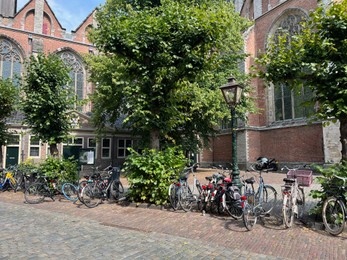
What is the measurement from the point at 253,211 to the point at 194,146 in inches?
511

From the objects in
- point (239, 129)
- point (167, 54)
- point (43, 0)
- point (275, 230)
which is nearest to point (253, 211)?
point (275, 230)

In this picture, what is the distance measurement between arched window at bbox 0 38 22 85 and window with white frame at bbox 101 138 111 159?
11908 millimetres

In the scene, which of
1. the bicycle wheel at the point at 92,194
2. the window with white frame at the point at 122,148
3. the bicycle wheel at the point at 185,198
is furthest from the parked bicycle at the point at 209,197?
the window with white frame at the point at 122,148

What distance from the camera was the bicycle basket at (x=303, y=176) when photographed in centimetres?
652

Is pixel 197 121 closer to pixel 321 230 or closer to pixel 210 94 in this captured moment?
pixel 210 94

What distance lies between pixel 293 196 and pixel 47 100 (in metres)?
9.61

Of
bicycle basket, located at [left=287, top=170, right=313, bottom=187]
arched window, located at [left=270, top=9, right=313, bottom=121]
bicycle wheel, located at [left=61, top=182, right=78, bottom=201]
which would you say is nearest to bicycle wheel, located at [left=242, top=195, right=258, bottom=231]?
bicycle basket, located at [left=287, top=170, right=313, bottom=187]

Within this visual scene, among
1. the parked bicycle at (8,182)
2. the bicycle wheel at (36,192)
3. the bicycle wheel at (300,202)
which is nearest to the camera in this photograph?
the bicycle wheel at (300,202)

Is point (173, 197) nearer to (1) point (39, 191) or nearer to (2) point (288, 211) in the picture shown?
(2) point (288, 211)

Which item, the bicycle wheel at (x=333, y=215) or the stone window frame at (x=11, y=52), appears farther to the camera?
the stone window frame at (x=11, y=52)

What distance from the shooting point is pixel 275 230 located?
5527mm

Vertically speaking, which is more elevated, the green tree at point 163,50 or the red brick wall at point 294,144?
the green tree at point 163,50

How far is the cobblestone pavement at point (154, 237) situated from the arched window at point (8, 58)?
23.9 meters

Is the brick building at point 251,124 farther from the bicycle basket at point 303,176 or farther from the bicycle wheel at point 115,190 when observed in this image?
the bicycle basket at point 303,176
